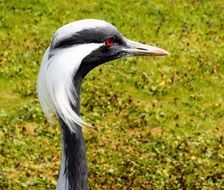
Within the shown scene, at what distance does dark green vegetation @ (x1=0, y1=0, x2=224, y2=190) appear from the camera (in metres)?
12.8

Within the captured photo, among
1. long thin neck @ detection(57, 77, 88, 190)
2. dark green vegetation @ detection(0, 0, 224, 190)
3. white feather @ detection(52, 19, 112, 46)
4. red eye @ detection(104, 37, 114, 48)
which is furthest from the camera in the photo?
dark green vegetation @ detection(0, 0, 224, 190)

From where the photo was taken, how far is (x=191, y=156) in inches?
534

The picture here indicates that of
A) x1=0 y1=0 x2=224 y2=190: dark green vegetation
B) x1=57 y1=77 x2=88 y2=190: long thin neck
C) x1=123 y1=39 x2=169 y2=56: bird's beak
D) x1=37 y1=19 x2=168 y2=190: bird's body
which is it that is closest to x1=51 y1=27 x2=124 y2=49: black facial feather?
x1=37 y1=19 x2=168 y2=190: bird's body

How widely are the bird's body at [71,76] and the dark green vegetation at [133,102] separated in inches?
215

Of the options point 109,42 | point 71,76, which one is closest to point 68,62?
point 71,76

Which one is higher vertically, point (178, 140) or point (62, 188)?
point (62, 188)

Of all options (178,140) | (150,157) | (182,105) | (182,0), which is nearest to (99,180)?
(150,157)

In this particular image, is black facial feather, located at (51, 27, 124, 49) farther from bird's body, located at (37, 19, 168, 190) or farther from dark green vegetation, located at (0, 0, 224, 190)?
dark green vegetation, located at (0, 0, 224, 190)

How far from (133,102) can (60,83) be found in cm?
948

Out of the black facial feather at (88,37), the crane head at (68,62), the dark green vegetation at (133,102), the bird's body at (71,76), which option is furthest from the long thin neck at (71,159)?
the dark green vegetation at (133,102)

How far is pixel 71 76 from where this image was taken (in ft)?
21.0

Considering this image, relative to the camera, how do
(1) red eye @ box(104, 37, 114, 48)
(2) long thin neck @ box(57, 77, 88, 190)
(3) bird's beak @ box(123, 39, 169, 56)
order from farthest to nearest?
(3) bird's beak @ box(123, 39, 169, 56)
(1) red eye @ box(104, 37, 114, 48)
(2) long thin neck @ box(57, 77, 88, 190)

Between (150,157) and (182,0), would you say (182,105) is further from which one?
(182,0)

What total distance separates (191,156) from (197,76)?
4.35 metres
